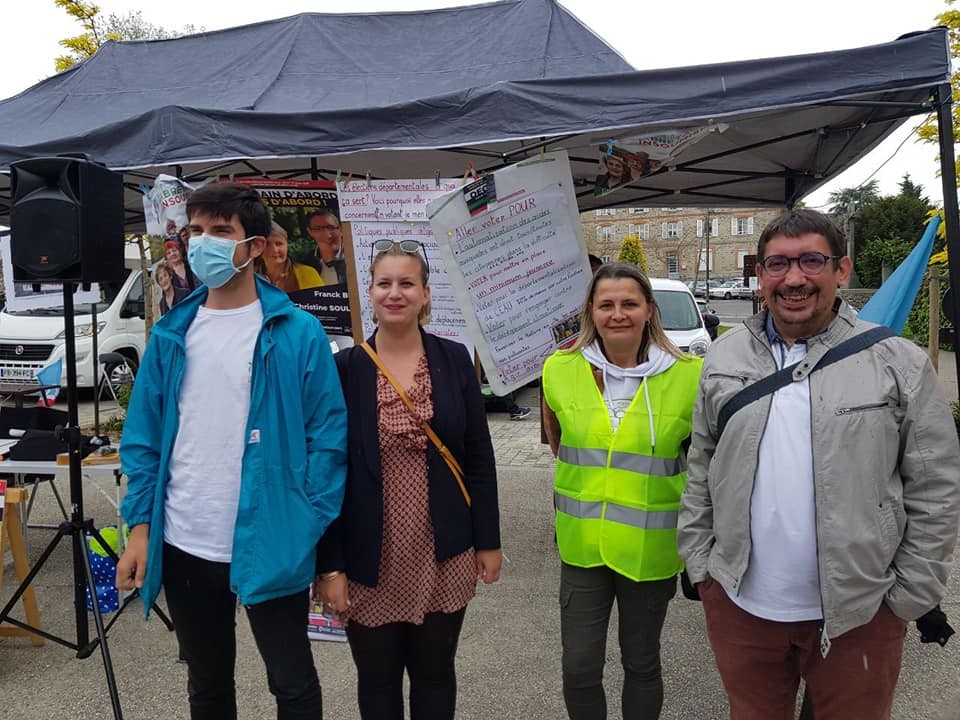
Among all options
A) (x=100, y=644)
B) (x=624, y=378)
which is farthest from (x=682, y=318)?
(x=100, y=644)

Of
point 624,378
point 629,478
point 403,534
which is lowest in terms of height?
point 403,534

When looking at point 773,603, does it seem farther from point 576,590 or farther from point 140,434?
point 140,434

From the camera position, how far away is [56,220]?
116 inches

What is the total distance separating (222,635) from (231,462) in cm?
53

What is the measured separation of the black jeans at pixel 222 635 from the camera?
6.40ft

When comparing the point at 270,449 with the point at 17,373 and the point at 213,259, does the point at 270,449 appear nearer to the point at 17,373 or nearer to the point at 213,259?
the point at 213,259

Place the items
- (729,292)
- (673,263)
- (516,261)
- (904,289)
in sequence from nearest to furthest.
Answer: (904,289) → (516,261) → (729,292) → (673,263)

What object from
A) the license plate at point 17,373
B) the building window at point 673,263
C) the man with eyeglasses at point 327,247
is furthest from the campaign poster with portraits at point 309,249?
the building window at point 673,263

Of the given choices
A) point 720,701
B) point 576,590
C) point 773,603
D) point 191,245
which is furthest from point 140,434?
point 720,701

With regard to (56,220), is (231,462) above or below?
below

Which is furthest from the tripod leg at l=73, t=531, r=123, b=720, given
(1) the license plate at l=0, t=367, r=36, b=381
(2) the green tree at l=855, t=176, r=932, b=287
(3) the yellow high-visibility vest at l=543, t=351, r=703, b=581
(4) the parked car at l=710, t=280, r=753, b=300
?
(4) the parked car at l=710, t=280, r=753, b=300

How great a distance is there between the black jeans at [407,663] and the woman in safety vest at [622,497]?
389mm

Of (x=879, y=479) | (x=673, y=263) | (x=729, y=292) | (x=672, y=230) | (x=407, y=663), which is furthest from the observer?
(x=672, y=230)

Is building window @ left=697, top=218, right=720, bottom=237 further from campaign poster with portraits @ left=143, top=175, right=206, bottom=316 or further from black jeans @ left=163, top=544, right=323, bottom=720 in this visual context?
black jeans @ left=163, top=544, right=323, bottom=720
